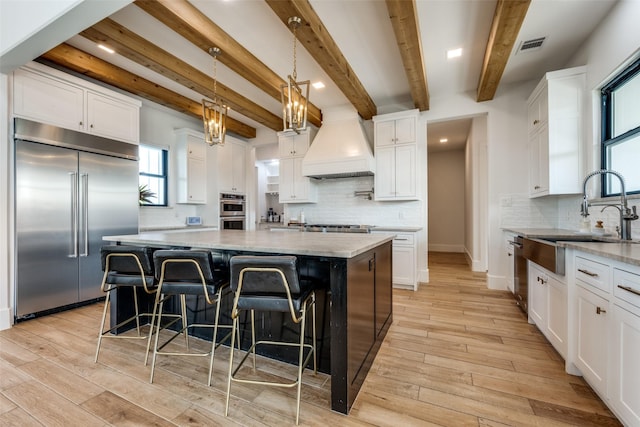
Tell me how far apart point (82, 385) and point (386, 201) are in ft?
13.6

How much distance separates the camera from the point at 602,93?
2.72 metres

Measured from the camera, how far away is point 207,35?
2637 mm

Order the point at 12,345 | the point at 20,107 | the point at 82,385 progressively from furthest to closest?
the point at 20,107, the point at 12,345, the point at 82,385

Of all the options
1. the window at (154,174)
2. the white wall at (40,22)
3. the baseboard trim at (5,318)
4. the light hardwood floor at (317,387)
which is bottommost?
the light hardwood floor at (317,387)

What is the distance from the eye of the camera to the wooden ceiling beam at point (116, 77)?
10.1 feet

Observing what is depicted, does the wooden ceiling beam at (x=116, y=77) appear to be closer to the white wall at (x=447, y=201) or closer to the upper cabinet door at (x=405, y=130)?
the upper cabinet door at (x=405, y=130)

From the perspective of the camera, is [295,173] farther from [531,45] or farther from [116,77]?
[531,45]

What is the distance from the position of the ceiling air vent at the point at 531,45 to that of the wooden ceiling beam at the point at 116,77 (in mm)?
4584

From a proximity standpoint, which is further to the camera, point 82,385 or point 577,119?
point 577,119

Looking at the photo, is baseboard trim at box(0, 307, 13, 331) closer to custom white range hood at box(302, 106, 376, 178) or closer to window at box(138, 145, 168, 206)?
window at box(138, 145, 168, 206)

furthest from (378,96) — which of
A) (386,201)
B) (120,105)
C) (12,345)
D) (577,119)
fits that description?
(12,345)

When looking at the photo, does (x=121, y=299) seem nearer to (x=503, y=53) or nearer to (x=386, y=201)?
(x=386, y=201)

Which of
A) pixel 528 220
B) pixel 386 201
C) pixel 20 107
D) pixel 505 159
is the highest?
pixel 20 107

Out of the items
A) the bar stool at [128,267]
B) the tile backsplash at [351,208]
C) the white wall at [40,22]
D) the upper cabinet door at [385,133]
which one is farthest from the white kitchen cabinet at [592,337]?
the white wall at [40,22]
